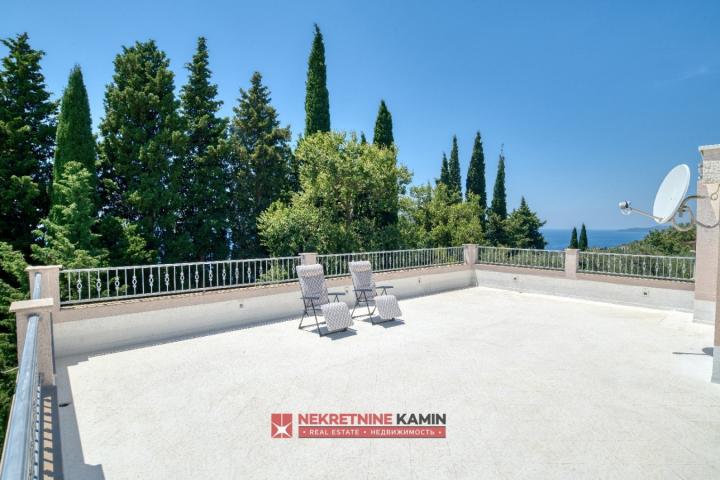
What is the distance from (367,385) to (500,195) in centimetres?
2950

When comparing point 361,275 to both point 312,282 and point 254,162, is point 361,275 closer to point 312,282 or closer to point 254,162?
point 312,282

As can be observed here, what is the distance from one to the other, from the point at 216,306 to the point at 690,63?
59.2 feet

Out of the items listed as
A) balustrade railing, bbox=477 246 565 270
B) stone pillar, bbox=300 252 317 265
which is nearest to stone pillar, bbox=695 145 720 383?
balustrade railing, bbox=477 246 565 270

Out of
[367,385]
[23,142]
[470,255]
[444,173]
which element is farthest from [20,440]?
[444,173]

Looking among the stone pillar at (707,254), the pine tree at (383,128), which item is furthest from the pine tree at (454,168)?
the stone pillar at (707,254)

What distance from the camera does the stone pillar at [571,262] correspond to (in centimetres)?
1054

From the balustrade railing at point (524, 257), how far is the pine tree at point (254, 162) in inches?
451

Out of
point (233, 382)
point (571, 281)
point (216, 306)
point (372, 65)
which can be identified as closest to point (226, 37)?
point (372, 65)

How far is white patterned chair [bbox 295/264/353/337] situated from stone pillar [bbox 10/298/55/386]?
359 centimetres

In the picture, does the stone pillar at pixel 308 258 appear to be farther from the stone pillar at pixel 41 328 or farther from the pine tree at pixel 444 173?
the pine tree at pixel 444 173

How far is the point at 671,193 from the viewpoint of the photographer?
593cm

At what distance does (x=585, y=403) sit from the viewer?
4.12m

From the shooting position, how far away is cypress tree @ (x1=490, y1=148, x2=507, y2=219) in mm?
31000

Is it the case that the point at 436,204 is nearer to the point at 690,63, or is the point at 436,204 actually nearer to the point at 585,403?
the point at 690,63
